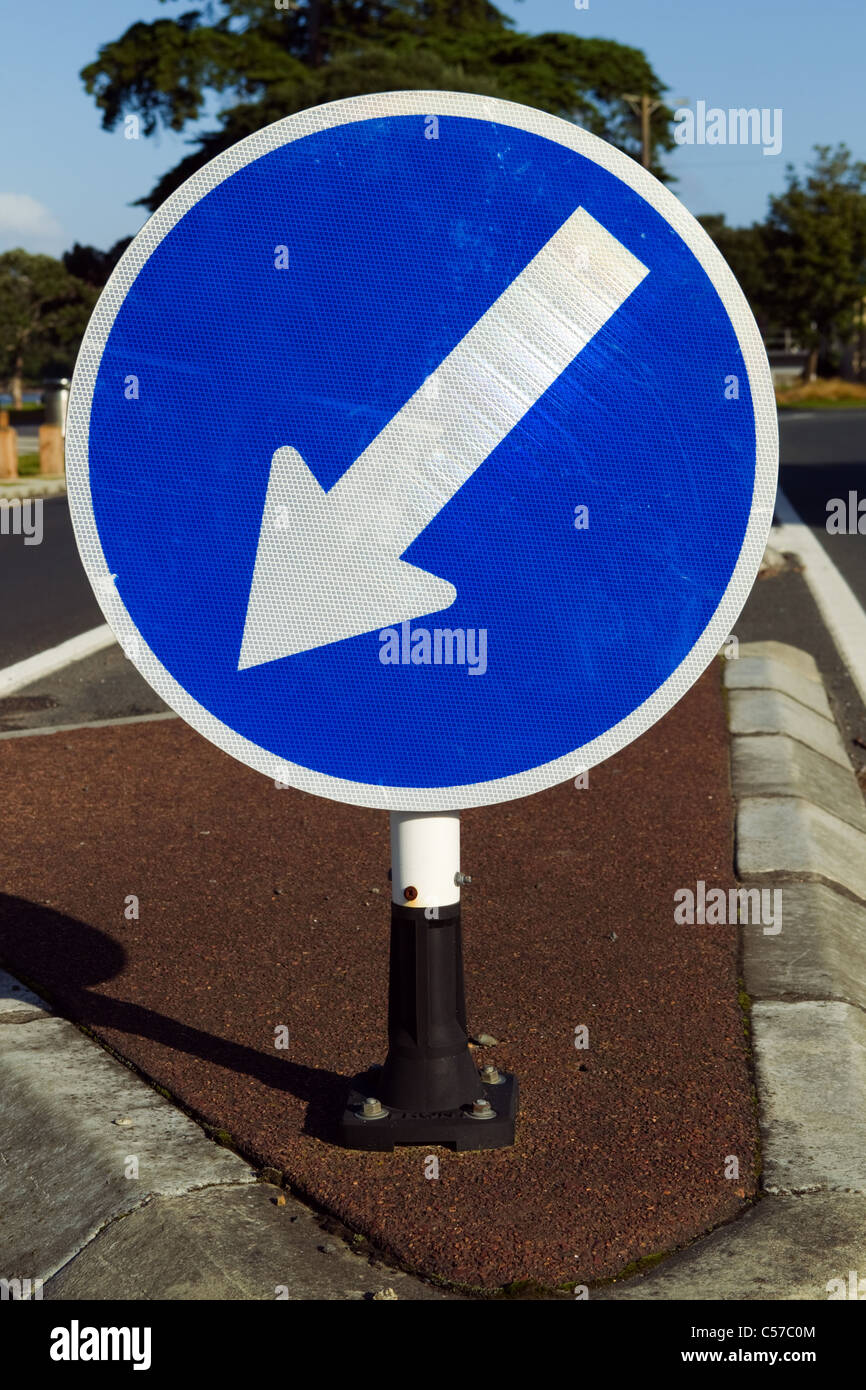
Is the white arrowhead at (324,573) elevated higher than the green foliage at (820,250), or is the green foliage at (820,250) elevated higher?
the green foliage at (820,250)

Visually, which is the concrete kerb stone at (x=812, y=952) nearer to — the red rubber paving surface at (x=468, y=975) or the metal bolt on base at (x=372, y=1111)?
the red rubber paving surface at (x=468, y=975)

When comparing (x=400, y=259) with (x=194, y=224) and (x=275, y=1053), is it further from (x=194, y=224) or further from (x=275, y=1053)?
(x=275, y=1053)

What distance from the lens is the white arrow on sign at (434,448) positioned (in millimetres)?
2723

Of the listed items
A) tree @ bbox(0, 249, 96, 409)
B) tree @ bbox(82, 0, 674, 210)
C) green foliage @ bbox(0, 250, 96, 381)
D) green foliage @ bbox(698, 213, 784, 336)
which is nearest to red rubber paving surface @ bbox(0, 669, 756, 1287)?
tree @ bbox(82, 0, 674, 210)

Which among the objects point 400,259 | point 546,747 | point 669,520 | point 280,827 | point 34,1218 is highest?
point 400,259

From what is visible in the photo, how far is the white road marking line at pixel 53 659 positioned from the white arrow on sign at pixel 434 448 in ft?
21.7

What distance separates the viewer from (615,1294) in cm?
283

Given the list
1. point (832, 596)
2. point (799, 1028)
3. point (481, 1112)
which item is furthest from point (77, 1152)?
point (832, 596)

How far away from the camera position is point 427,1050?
330 cm

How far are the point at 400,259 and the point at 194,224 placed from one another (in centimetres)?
37

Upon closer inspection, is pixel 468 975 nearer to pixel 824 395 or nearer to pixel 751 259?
pixel 824 395

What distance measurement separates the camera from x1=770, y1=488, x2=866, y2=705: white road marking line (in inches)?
396

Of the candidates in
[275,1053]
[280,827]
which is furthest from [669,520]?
[280,827]

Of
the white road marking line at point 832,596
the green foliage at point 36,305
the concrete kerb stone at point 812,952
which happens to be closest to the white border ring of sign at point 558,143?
the concrete kerb stone at point 812,952
